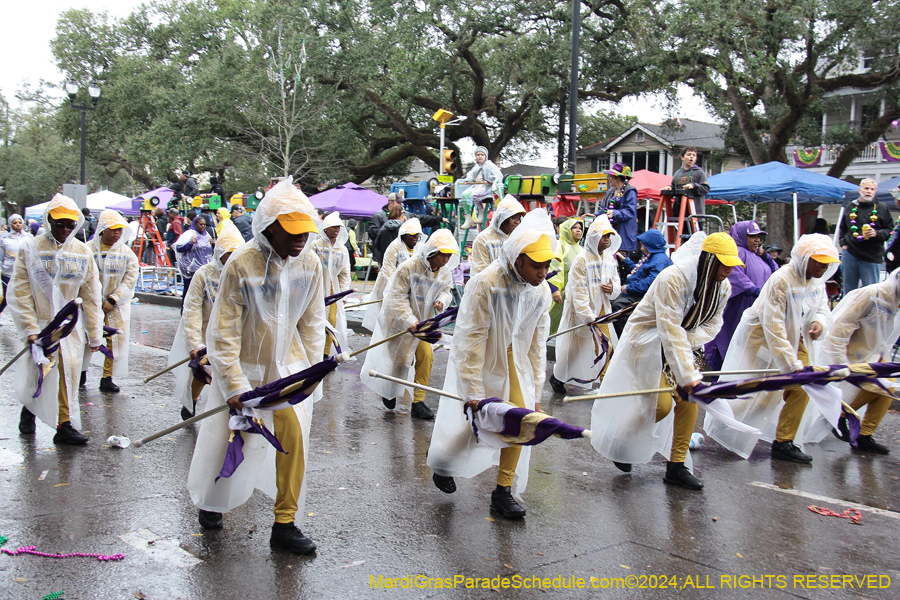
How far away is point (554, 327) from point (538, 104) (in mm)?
17332

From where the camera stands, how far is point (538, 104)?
1018 inches

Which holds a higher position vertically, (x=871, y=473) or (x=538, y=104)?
(x=538, y=104)

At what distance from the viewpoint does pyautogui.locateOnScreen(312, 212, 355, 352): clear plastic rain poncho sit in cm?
862

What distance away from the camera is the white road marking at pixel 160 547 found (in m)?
3.77

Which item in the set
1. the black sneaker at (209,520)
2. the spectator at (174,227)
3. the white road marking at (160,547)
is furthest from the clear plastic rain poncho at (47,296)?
the spectator at (174,227)

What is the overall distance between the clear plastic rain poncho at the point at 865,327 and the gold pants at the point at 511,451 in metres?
2.74

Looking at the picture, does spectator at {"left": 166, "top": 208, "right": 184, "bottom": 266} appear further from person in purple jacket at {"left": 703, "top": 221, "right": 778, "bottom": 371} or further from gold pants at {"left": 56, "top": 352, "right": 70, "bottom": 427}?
person in purple jacket at {"left": 703, "top": 221, "right": 778, "bottom": 371}

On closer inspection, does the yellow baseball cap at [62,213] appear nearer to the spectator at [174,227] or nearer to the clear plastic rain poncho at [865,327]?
the clear plastic rain poncho at [865,327]

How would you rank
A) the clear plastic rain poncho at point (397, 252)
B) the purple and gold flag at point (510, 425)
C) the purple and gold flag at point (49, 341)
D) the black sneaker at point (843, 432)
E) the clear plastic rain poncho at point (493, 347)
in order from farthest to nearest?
the clear plastic rain poncho at point (397, 252) < the black sneaker at point (843, 432) < the purple and gold flag at point (49, 341) < the clear plastic rain poncho at point (493, 347) < the purple and gold flag at point (510, 425)

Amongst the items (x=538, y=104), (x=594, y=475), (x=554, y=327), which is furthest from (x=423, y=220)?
(x=538, y=104)

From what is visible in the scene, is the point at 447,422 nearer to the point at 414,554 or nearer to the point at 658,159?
the point at 414,554

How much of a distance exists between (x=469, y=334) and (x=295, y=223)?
119cm

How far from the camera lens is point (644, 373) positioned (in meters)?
5.28

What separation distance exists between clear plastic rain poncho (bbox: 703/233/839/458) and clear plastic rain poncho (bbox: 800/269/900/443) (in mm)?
83
